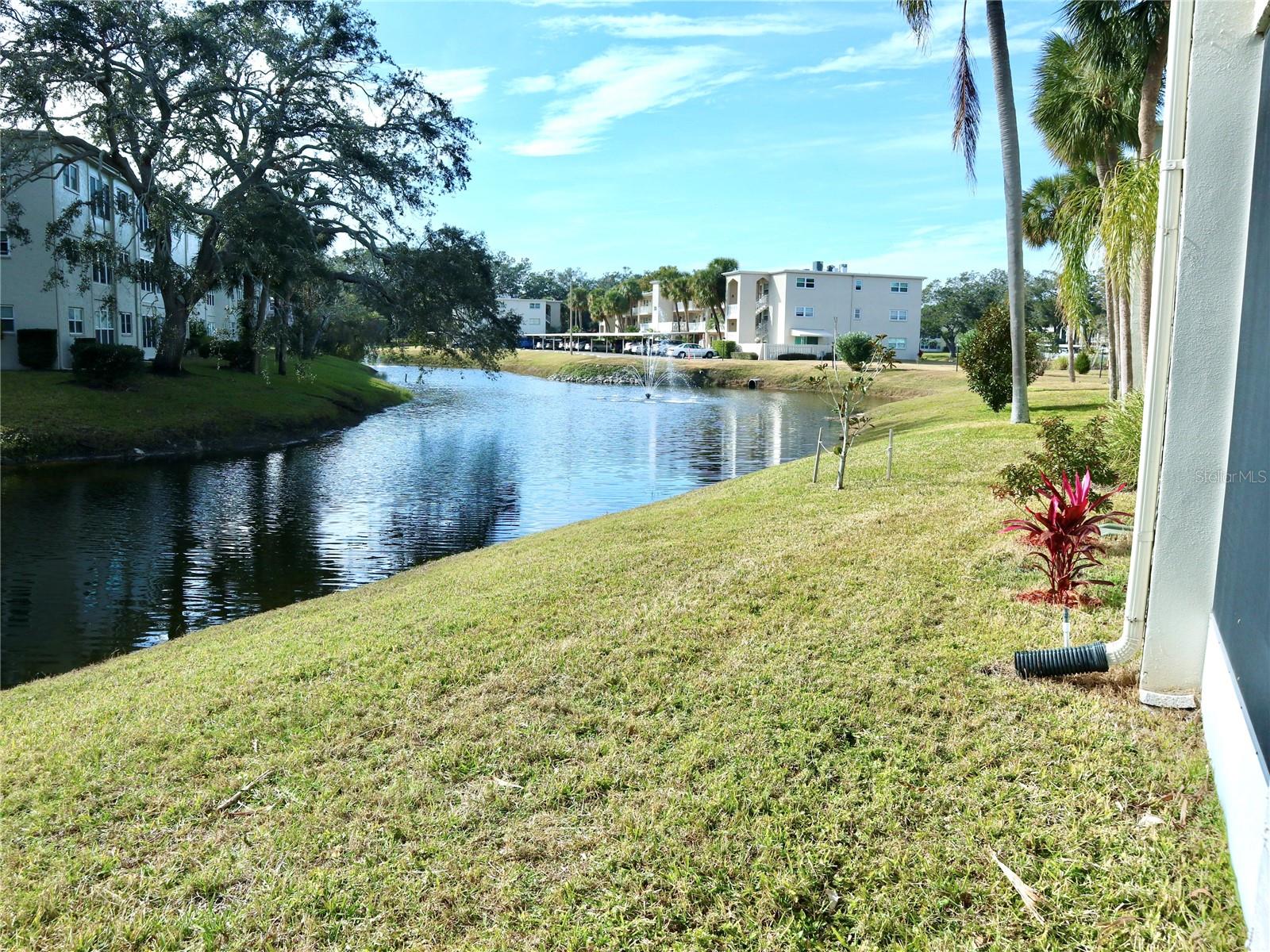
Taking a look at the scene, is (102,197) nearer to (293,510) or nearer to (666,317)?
(293,510)

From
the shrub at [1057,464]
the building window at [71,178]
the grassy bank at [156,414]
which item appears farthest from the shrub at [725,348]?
the shrub at [1057,464]

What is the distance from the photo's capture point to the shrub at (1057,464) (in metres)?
10.2

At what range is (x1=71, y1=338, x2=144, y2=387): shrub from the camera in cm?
2911

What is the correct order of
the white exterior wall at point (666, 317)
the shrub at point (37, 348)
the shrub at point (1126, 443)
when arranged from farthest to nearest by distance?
the white exterior wall at point (666, 317) → the shrub at point (37, 348) → the shrub at point (1126, 443)

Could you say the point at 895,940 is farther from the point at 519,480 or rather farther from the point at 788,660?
the point at 519,480

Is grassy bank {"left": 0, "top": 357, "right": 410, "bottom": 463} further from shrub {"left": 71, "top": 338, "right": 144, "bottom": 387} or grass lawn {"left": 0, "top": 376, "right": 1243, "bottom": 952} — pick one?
grass lawn {"left": 0, "top": 376, "right": 1243, "bottom": 952}

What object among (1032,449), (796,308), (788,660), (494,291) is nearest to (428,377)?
(796,308)

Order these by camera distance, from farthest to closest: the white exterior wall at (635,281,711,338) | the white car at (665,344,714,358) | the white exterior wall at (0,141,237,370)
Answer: the white exterior wall at (635,281,711,338) < the white car at (665,344,714,358) < the white exterior wall at (0,141,237,370)

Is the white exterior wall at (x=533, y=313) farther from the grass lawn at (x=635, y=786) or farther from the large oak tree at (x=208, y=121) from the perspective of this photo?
the grass lawn at (x=635, y=786)

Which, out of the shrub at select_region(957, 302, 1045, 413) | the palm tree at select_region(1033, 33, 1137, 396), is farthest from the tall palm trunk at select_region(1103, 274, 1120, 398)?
the shrub at select_region(957, 302, 1045, 413)

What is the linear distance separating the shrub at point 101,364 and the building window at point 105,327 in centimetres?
656

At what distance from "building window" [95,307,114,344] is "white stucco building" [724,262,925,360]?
163 feet

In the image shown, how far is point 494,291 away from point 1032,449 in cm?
2059

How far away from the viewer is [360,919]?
397 centimetres
